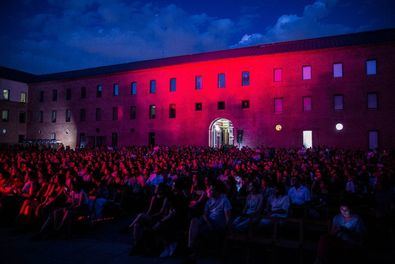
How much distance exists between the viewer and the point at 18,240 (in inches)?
264

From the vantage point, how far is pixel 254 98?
1062 inches

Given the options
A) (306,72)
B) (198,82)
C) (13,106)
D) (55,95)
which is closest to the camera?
(306,72)

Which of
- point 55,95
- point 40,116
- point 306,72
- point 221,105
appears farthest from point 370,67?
point 40,116

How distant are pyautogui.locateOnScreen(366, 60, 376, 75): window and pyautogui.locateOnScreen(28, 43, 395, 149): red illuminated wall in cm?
31

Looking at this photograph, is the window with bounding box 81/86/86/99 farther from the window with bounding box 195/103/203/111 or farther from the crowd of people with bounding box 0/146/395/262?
the crowd of people with bounding box 0/146/395/262

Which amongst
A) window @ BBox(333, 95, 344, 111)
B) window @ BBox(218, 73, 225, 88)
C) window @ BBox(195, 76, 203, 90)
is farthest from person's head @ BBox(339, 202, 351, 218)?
window @ BBox(195, 76, 203, 90)

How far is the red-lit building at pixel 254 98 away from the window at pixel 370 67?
0.24ft

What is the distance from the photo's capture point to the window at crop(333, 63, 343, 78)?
24547mm

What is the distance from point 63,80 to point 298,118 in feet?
102

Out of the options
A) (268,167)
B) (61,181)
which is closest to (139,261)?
(61,181)

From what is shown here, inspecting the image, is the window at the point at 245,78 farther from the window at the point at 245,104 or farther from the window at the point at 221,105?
the window at the point at 221,105

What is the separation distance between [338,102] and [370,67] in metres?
3.87

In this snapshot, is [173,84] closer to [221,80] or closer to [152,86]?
[152,86]

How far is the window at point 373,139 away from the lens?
76.1ft
